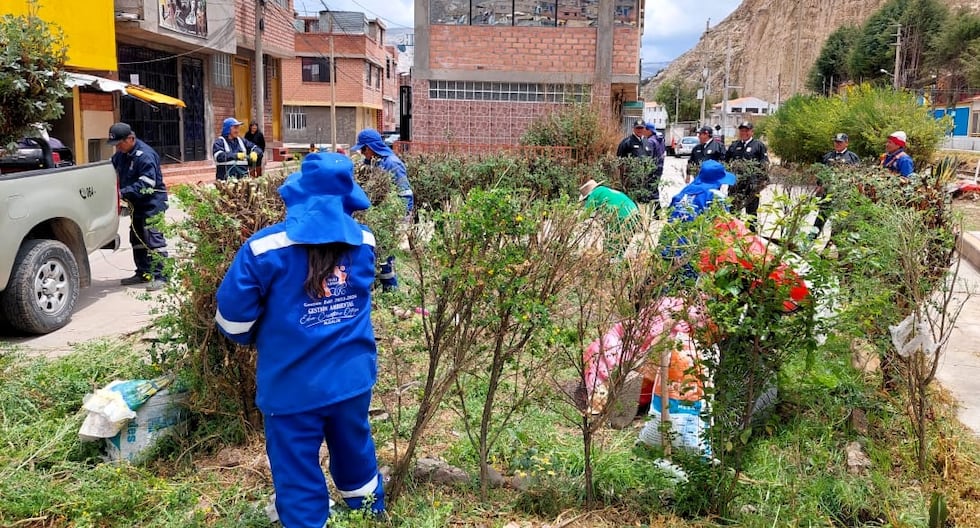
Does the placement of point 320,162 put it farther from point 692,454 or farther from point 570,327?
point 692,454

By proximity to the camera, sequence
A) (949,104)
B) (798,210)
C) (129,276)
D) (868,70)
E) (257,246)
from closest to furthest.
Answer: (257,246) → (798,210) → (129,276) → (949,104) → (868,70)

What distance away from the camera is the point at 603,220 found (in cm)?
389

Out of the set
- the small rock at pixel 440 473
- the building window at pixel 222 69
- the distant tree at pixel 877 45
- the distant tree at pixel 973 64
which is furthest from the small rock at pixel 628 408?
the distant tree at pixel 877 45

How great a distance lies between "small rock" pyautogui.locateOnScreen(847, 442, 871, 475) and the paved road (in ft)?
11.7

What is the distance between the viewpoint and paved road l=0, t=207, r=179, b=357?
5.50 m

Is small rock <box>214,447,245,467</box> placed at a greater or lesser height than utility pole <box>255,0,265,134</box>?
lesser

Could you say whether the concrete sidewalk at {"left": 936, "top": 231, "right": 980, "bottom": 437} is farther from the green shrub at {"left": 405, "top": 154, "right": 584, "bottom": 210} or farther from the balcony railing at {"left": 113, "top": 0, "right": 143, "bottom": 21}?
the balcony railing at {"left": 113, "top": 0, "right": 143, "bottom": 21}

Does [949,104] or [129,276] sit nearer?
[129,276]

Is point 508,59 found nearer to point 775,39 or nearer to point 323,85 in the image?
point 323,85

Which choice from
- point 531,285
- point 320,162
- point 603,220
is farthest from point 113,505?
point 603,220

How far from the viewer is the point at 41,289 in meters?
5.72

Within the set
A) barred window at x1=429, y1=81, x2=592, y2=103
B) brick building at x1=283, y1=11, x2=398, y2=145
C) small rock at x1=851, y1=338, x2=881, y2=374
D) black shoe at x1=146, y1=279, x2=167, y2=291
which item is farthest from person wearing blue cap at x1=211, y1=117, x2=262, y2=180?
brick building at x1=283, y1=11, x2=398, y2=145

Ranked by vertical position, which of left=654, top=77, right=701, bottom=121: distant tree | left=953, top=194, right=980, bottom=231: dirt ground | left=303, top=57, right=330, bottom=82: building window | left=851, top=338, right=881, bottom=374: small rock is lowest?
left=851, top=338, right=881, bottom=374: small rock

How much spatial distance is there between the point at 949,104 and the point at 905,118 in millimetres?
42099
